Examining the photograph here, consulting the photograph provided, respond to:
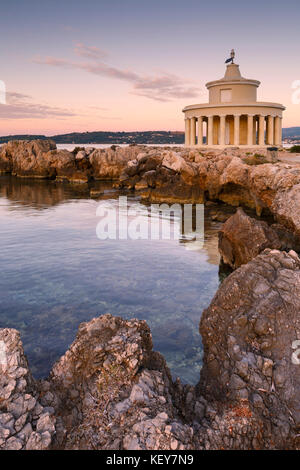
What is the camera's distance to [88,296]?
11.0 metres

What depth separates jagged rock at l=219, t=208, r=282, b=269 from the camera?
1202 centimetres

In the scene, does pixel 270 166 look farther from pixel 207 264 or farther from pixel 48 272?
pixel 48 272

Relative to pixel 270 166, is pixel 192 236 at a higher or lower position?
lower

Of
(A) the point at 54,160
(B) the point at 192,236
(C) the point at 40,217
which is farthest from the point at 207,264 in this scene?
(A) the point at 54,160

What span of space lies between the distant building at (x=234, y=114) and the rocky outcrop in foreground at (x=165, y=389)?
150 ft

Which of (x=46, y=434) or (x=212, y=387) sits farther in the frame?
(x=212, y=387)

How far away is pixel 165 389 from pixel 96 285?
24.2 ft

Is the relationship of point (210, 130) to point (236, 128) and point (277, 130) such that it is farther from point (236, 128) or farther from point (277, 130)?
point (277, 130)

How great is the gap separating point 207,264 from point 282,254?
21.8 feet

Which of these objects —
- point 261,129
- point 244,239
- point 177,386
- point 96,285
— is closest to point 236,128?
point 261,129

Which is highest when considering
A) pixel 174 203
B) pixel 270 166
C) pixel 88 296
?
pixel 270 166

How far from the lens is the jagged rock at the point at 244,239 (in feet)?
39.4
